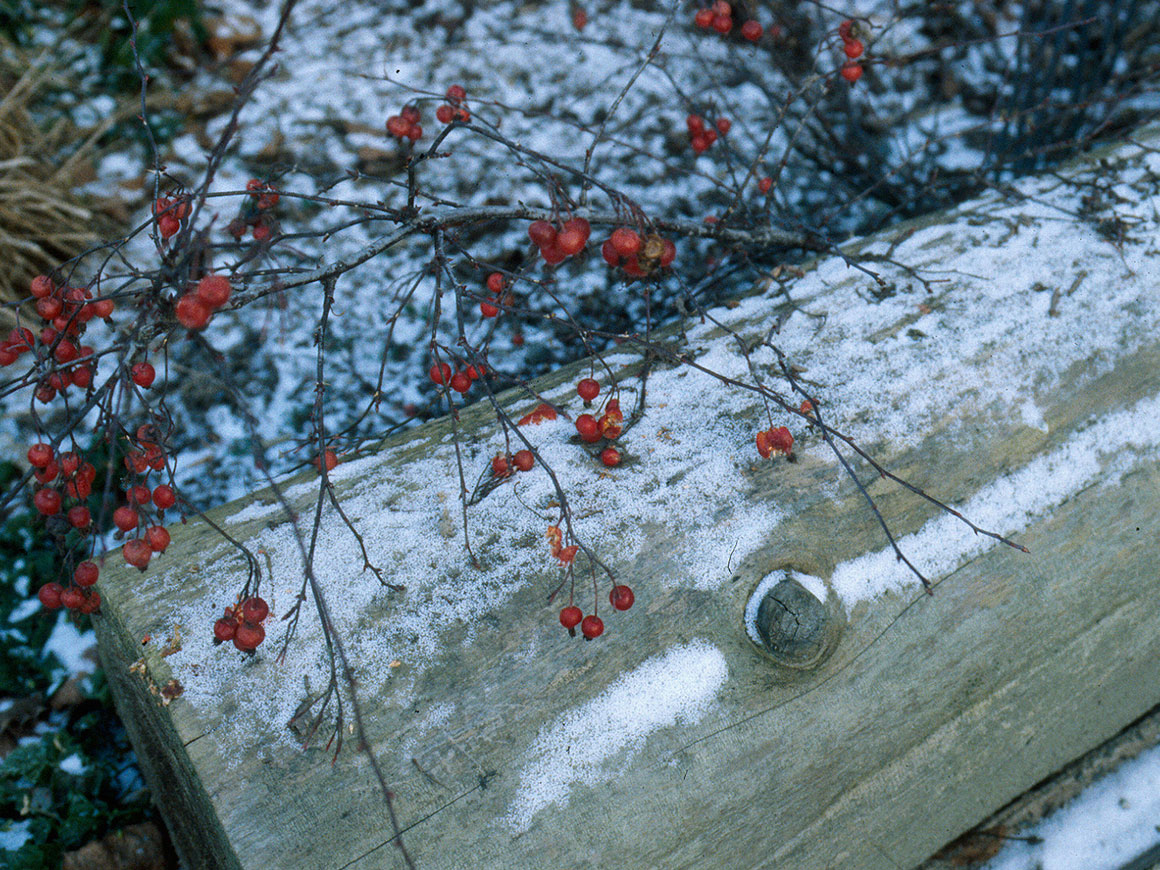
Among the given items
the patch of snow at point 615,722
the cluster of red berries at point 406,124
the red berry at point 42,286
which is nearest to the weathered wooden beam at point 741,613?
the patch of snow at point 615,722

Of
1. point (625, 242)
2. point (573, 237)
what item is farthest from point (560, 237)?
point (625, 242)

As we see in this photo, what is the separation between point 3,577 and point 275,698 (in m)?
1.46

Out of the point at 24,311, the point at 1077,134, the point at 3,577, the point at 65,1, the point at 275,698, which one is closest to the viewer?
the point at 275,698

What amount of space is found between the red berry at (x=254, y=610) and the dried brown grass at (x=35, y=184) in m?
1.97

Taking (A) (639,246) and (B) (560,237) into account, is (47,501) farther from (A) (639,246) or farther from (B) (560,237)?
(A) (639,246)

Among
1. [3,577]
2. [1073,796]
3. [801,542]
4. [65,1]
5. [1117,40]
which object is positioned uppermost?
[65,1]

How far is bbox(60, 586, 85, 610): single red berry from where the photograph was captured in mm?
1311

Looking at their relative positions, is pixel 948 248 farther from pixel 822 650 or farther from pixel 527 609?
pixel 527 609

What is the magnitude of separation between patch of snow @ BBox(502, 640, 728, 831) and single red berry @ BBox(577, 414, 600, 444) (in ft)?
1.25

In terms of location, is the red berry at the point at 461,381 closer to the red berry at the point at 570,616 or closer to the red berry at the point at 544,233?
the red berry at the point at 544,233

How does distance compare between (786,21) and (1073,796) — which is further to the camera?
(786,21)

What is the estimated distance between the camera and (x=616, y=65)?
343cm

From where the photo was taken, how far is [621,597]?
1188 millimetres

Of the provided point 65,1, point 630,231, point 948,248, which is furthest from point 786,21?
point 65,1
